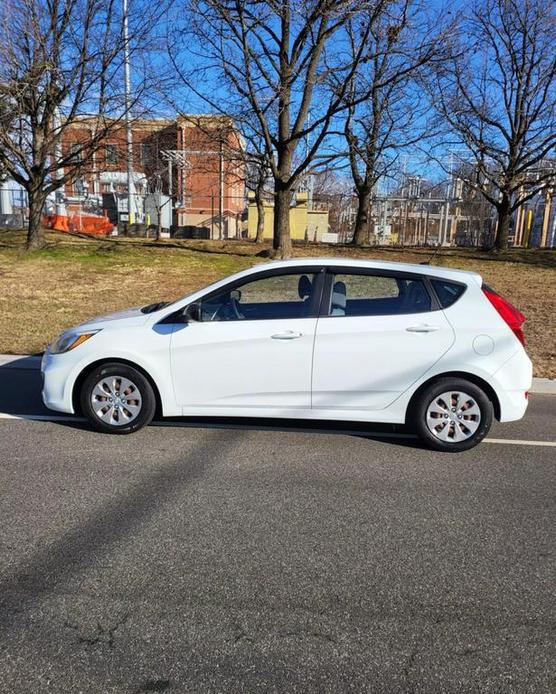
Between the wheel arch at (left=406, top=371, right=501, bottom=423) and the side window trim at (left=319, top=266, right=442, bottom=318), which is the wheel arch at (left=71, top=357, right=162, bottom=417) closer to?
the side window trim at (left=319, top=266, right=442, bottom=318)

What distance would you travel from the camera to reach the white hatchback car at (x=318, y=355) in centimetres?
475

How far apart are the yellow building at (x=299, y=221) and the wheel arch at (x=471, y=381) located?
3298 cm

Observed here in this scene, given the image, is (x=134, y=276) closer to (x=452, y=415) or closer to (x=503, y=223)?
(x=452, y=415)

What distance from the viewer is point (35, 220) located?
18625 mm

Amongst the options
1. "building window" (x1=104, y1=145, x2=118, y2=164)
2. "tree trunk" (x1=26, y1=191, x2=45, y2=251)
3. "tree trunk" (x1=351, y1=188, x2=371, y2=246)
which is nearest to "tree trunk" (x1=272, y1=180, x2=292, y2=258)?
"building window" (x1=104, y1=145, x2=118, y2=164)

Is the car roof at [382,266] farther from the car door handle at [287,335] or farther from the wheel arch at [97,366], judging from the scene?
the wheel arch at [97,366]

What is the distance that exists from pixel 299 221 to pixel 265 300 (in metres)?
40.5

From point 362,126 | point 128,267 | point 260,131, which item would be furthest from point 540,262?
point 128,267

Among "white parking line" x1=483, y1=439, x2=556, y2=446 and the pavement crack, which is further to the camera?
"white parking line" x1=483, y1=439, x2=556, y2=446

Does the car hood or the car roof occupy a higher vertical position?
the car roof

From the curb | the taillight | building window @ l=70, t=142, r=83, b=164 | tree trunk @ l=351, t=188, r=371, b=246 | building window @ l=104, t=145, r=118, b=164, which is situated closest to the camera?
the taillight

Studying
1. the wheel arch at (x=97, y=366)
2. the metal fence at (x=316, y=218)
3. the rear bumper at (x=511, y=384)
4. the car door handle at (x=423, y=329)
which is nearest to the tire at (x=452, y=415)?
the rear bumper at (x=511, y=384)

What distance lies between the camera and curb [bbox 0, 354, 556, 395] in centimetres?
702

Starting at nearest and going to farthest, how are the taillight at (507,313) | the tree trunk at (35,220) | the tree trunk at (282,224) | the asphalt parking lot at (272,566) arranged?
the asphalt parking lot at (272,566), the taillight at (507,313), the tree trunk at (282,224), the tree trunk at (35,220)
